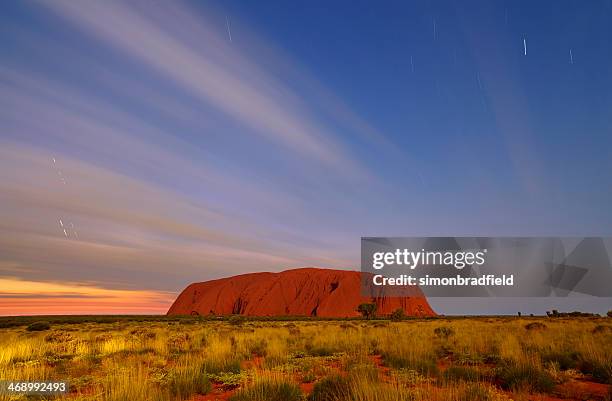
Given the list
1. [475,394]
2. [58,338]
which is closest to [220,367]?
[475,394]

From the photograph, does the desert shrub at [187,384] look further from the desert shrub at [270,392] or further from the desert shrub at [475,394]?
the desert shrub at [475,394]

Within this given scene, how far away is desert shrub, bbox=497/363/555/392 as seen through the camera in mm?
8500

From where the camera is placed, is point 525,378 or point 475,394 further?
point 525,378

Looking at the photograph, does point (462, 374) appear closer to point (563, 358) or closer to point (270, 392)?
point (563, 358)

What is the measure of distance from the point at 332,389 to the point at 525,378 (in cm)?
427

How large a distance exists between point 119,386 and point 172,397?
3.42ft

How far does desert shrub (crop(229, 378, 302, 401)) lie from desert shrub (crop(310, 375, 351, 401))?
13.3 inches

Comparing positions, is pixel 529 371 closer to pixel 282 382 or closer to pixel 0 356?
pixel 282 382

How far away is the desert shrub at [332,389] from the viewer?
722 cm

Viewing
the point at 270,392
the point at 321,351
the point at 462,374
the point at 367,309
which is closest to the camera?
the point at 270,392

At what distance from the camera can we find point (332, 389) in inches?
303

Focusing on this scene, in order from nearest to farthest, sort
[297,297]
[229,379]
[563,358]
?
[229,379], [563,358], [297,297]

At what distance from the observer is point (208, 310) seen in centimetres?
14412

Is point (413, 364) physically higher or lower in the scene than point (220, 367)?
higher
